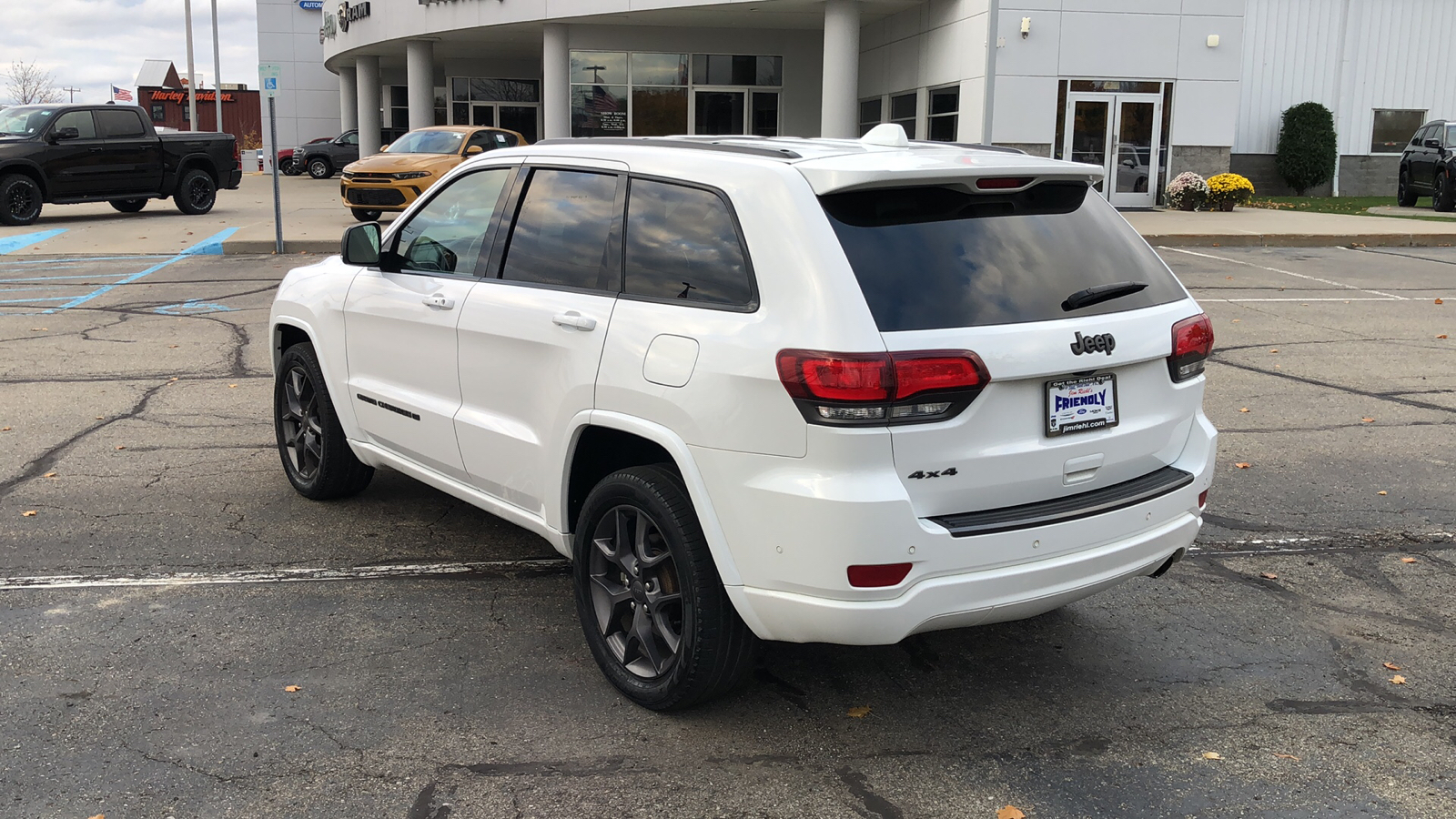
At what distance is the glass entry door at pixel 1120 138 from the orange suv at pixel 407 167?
1169cm

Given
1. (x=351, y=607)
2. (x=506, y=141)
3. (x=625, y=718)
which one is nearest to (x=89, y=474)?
(x=351, y=607)

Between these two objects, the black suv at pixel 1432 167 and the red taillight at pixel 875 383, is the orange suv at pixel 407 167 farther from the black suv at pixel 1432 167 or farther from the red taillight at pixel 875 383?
the black suv at pixel 1432 167

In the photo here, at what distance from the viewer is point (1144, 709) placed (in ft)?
12.7

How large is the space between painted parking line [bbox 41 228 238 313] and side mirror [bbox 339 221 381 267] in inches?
347

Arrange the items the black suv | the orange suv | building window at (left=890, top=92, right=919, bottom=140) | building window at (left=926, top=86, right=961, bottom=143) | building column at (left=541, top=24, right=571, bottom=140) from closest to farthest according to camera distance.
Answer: the orange suv
building window at (left=926, top=86, right=961, bottom=143)
the black suv
building window at (left=890, top=92, right=919, bottom=140)
building column at (left=541, top=24, right=571, bottom=140)

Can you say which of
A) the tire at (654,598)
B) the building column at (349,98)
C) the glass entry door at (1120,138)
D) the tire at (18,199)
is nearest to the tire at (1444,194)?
the glass entry door at (1120,138)

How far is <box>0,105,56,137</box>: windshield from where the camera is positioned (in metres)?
21.0

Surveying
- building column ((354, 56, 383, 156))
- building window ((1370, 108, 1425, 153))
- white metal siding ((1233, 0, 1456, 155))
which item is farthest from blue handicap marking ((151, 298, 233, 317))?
→ building window ((1370, 108, 1425, 153))

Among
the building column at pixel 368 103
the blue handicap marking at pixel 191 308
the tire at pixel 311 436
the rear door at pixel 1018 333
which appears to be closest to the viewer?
the rear door at pixel 1018 333

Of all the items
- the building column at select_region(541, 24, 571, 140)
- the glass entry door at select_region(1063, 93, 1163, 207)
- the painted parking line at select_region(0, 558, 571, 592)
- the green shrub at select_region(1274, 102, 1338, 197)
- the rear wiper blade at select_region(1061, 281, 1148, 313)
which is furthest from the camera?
the green shrub at select_region(1274, 102, 1338, 197)

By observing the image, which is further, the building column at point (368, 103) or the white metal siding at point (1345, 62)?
the building column at point (368, 103)

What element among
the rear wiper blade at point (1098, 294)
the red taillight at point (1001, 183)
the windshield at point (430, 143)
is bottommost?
the rear wiper blade at point (1098, 294)

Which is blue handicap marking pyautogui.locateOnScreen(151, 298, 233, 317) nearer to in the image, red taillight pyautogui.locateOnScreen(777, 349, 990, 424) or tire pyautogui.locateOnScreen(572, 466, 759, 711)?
tire pyautogui.locateOnScreen(572, 466, 759, 711)

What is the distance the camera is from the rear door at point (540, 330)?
13.0ft
